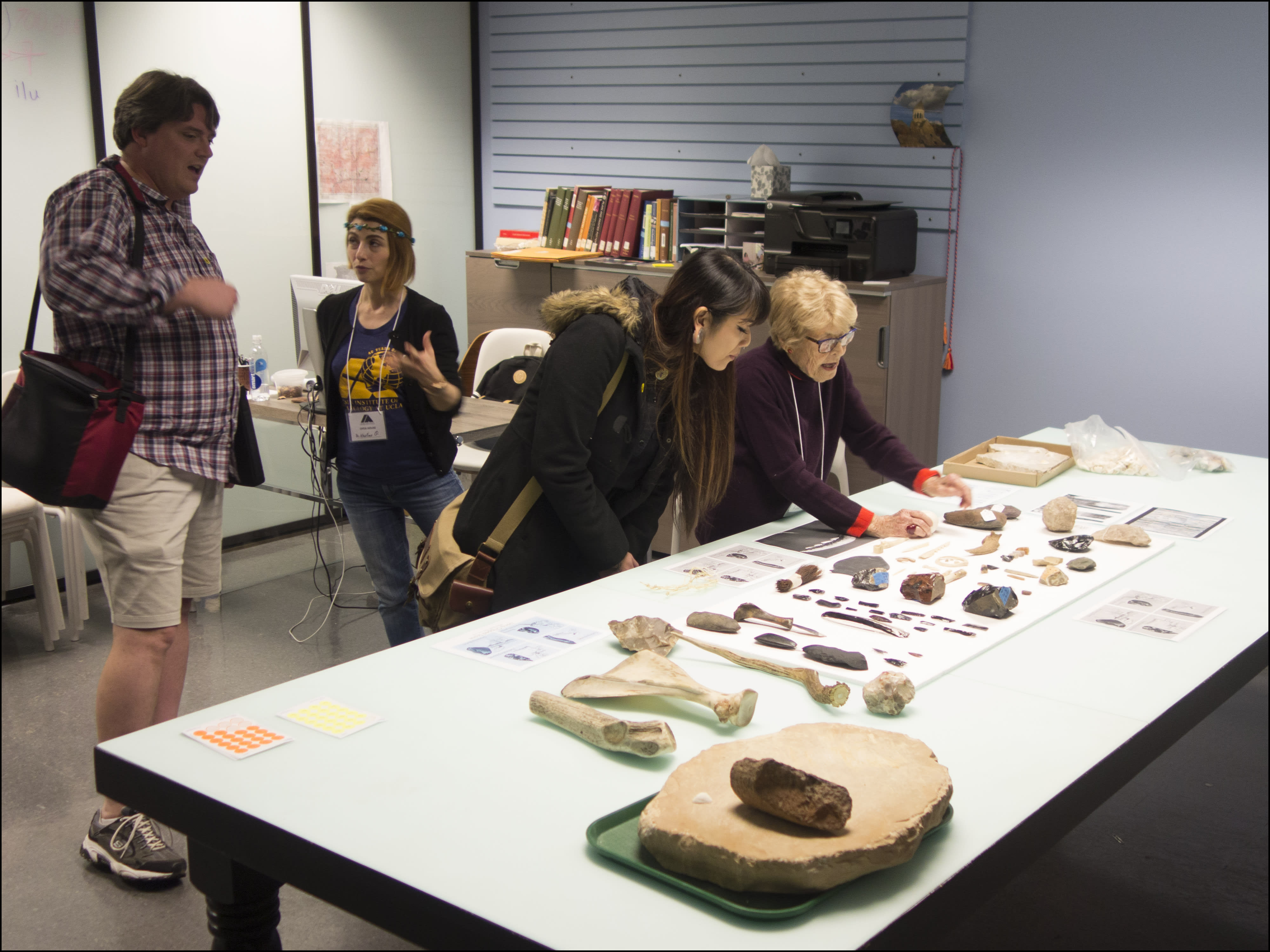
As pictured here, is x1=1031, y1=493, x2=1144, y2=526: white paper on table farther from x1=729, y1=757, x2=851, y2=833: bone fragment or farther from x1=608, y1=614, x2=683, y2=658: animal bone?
x1=729, y1=757, x2=851, y2=833: bone fragment

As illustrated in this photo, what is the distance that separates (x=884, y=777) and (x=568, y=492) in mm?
959

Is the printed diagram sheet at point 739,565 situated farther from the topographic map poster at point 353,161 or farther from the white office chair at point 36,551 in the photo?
the topographic map poster at point 353,161

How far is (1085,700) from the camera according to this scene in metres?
1.50

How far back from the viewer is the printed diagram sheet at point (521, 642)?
1586mm

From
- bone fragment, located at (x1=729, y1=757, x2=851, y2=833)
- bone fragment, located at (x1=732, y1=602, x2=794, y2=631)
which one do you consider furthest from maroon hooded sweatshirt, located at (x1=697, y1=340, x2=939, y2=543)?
bone fragment, located at (x1=729, y1=757, x2=851, y2=833)

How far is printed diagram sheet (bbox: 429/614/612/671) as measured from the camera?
5.20 ft

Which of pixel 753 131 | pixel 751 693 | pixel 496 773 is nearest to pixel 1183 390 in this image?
pixel 753 131

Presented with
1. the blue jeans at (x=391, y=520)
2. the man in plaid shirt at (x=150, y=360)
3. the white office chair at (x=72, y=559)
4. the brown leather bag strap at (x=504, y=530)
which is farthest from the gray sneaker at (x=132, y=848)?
the blue jeans at (x=391, y=520)

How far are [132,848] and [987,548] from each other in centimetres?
172

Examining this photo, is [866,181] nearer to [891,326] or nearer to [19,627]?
[891,326]

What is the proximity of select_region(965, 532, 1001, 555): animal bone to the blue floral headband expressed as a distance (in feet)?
5.03

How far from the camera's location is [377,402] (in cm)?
256

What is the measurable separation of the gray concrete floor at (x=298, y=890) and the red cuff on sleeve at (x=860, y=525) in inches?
29.7

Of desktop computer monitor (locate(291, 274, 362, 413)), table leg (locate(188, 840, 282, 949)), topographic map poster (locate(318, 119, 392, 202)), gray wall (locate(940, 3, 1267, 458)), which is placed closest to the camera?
table leg (locate(188, 840, 282, 949))
